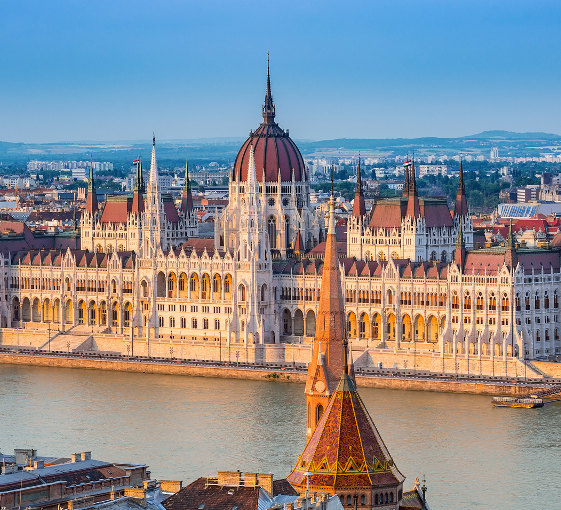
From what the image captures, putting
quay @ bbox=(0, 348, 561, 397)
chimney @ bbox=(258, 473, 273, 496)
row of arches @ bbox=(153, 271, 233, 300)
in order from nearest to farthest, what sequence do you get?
chimney @ bbox=(258, 473, 273, 496), quay @ bbox=(0, 348, 561, 397), row of arches @ bbox=(153, 271, 233, 300)

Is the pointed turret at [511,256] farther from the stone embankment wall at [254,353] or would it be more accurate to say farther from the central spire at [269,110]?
the central spire at [269,110]

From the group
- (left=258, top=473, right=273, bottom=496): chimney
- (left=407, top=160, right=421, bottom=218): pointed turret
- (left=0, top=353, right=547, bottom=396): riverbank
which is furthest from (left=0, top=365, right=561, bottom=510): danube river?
(left=258, top=473, right=273, bottom=496): chimney

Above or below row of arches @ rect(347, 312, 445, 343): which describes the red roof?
above

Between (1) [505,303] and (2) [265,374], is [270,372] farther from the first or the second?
(1) [505,303]

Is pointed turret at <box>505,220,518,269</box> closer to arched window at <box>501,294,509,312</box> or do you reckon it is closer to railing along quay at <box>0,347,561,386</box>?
arched window at <box>501,294,509,312</box>

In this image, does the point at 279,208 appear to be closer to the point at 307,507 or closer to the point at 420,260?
the point at 420,260

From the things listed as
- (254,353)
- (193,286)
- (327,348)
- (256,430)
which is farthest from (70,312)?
(327,348)
